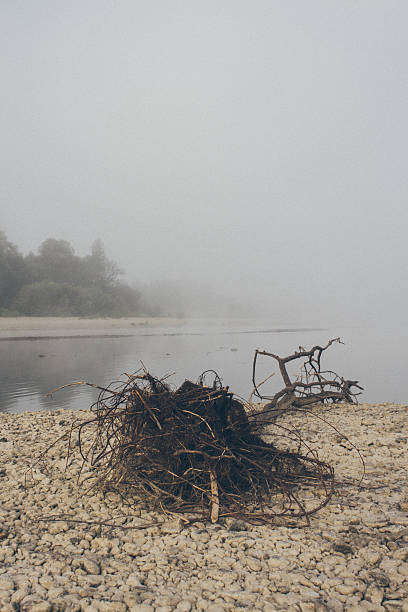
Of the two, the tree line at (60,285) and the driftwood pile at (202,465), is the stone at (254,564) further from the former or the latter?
the tree line at (60,285)

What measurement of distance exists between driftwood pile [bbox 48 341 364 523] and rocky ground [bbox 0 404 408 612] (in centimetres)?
14

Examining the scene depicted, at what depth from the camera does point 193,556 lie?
224 cm

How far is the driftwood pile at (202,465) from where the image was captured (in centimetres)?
283

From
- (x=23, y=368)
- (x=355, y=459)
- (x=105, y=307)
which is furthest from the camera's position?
(x=105, y=307)

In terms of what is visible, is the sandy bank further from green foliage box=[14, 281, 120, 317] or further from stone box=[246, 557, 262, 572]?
stone box=[246, 557, 262, 572]

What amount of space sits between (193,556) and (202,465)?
0.72 meters

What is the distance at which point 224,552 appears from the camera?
2.26 m

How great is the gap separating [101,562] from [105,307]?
38532 millimetres

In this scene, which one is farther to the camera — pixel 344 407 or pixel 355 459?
pixel 344 407

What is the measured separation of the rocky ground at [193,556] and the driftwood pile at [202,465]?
0.45ft

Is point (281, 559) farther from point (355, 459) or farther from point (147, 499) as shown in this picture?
point (355, 459)

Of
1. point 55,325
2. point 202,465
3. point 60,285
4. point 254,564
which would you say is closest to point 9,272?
point 60,285

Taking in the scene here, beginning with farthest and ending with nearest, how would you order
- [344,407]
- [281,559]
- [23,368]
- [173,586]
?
1. [23,368]
2. [344,407]
3. [281,559]
4. [173,586]

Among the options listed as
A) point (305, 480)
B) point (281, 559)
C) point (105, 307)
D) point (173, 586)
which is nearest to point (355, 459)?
point (305, 480)
